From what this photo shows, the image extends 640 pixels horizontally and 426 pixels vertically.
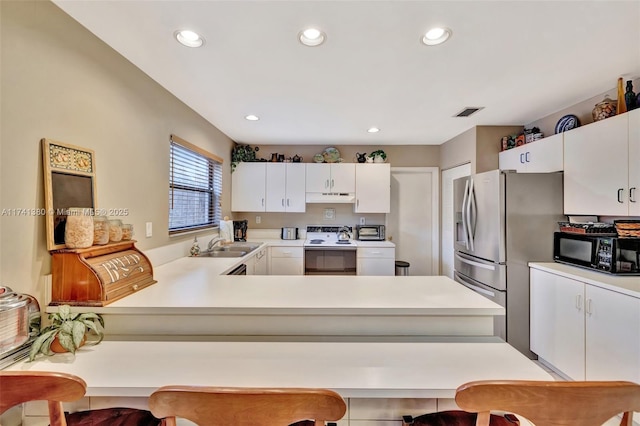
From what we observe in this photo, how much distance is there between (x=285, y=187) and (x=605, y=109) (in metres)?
3.43

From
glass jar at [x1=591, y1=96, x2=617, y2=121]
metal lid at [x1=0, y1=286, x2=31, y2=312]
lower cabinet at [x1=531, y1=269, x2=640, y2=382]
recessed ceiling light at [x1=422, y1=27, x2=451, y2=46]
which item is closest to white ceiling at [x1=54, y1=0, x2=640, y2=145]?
recessed ceiling light at [x1=422, y1=27, x2=451, y2=46]

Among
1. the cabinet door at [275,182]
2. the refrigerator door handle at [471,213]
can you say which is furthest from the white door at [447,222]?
the cabinet door at [275,182]

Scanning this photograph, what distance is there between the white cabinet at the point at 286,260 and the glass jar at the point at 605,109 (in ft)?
10.7

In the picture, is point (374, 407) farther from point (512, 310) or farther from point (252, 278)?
point (512, 310)

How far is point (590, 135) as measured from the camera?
7.34 feet

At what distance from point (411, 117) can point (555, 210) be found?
163cm

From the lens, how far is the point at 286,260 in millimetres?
3779

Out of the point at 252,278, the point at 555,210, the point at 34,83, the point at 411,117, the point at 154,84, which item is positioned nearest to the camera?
the point at 34,83

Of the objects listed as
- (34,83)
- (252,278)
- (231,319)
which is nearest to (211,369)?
(231,319)

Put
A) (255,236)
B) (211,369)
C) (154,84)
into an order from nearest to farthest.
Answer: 1. (211,369)
2. (154,84)
3. (255,236)

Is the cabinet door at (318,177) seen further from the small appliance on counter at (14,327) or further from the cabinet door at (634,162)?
the small appliance on counter at (14,327)

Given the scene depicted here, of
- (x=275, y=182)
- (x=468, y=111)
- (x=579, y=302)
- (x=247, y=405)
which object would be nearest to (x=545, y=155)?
(x=468, y=111)

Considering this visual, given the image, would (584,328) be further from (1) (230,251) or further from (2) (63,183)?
(2) (63,183)

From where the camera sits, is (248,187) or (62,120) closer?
(62,120)
